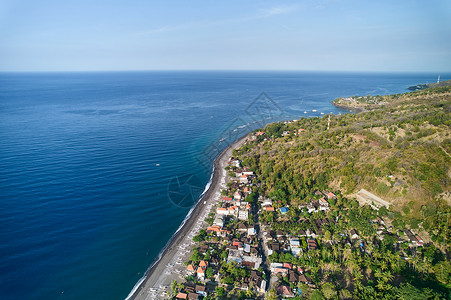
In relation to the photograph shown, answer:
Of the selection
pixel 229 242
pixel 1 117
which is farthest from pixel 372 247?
pixel 1 117

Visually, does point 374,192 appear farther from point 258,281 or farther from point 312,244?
point 258,281

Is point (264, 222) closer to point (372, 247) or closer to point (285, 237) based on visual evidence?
point (285, 237)

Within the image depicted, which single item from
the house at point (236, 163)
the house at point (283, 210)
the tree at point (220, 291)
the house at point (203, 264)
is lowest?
the tree at point (220, 291)

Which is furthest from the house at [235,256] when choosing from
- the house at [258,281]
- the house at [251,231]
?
the house at [251,231]

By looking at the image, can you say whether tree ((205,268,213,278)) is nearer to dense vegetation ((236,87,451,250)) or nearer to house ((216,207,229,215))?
house ((216,207,229,215))

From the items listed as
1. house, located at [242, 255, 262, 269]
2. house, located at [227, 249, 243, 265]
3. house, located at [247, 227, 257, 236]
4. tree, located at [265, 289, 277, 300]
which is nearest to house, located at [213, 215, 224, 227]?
house, located at [247, 227, 257, 236]

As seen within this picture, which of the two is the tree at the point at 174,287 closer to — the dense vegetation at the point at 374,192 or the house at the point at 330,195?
the dense vegetation at the point at 374,192

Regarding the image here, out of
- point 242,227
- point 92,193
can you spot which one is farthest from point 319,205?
point 92,193
